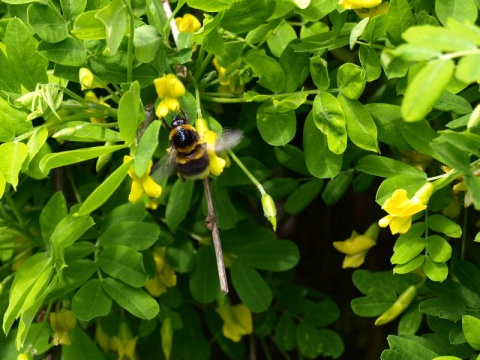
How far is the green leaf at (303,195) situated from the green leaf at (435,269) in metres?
0.32

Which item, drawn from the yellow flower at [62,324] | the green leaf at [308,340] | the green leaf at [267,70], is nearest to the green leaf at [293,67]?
the green leaf at [267,70]

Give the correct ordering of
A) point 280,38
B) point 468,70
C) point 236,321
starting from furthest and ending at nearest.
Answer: point 236,321
point 280,38
point 468,70

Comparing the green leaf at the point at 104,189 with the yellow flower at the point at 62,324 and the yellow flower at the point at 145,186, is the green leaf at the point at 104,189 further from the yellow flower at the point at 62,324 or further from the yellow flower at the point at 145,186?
the yellow flower at the point at 62,324

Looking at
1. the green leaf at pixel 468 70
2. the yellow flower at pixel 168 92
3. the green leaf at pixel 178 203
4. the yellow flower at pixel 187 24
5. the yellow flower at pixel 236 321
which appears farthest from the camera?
the yellow flower at pixel 236 321

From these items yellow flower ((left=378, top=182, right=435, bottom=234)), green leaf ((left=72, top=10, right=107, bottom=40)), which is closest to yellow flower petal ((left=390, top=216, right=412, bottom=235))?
yellow flower ((left=378, top=182, right=435, bottom=234))

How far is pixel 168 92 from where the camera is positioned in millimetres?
942

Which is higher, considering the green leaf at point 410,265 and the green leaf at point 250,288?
the green leaf at point 410,265

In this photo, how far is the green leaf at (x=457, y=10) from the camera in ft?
3.03

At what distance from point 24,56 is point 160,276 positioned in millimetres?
463

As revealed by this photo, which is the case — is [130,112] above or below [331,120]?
above

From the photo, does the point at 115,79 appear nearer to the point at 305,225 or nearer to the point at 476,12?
the point at 476,12

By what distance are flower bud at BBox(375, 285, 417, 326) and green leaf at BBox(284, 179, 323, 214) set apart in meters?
0.24

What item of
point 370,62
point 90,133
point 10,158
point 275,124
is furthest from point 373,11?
point 10,158

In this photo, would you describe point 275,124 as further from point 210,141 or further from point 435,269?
point 435,269
